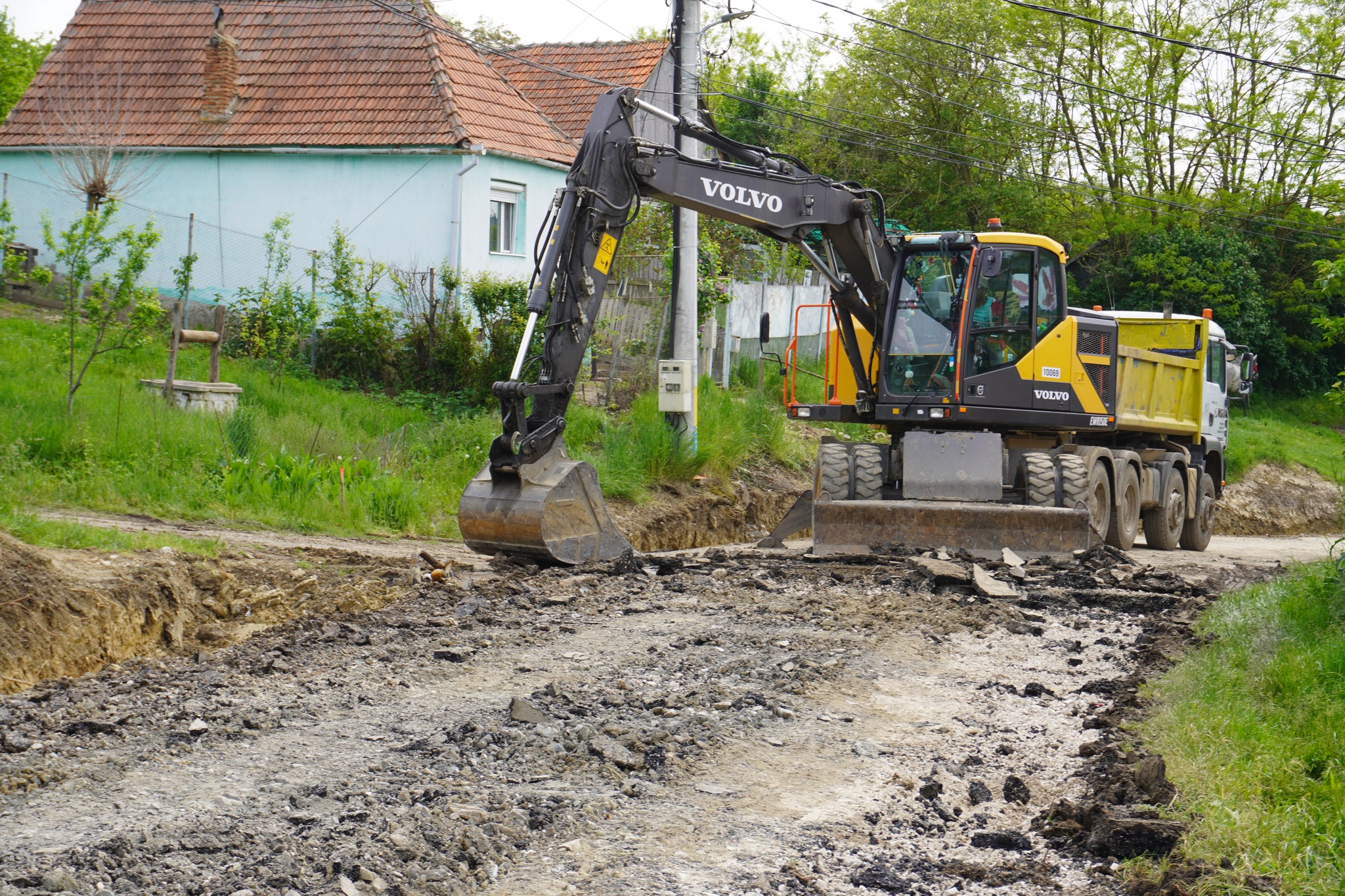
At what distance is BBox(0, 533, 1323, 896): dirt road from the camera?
4.39 meters

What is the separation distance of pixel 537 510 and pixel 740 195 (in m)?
3.65

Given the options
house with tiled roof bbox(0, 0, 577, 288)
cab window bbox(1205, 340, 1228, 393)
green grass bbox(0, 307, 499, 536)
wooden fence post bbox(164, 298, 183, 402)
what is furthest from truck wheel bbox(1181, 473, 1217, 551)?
wooden fence post bbox(164, 298, 183, 402)

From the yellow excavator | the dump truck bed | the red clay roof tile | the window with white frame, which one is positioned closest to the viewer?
the yellow excavator

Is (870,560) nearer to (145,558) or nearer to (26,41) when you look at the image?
(145,558)

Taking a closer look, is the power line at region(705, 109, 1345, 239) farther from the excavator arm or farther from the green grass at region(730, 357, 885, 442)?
the excavator arm

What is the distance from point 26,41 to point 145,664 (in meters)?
51.9

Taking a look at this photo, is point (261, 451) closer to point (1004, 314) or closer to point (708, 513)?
point (708, 513)

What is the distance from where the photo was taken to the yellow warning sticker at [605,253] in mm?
10625

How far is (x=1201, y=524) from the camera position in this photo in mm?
17688

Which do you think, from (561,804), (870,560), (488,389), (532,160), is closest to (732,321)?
(532,160)

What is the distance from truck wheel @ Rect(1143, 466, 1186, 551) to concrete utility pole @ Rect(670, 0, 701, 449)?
6273 millimetres

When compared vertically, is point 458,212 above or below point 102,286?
above

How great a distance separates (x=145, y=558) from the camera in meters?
8.79

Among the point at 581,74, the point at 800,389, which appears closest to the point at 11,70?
the point at 581,74
